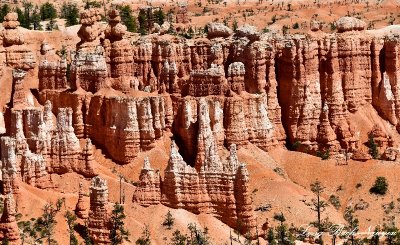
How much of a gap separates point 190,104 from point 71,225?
18730mm

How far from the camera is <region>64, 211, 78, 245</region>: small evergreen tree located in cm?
8556

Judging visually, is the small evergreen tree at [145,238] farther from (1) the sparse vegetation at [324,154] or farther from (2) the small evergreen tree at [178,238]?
(1) the sparse vegetation at [324,154]

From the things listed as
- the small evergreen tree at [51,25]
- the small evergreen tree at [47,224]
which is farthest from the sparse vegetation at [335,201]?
the small evergreen tree at [51,25]

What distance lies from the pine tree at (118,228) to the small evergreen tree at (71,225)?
2.49m

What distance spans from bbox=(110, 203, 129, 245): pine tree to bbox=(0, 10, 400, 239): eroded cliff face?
23.6 inches

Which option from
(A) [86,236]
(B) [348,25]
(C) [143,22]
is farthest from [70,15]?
(A) [86,236]

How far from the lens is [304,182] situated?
103 metres

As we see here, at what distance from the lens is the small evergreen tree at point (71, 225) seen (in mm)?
85562

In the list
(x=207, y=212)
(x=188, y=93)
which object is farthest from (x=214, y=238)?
(x=188, y=93)

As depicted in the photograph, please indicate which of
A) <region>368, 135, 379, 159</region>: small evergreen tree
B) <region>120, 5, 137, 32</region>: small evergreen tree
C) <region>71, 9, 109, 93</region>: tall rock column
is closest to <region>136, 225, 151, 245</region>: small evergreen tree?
<region>71, 9, 109, 93</region>: tall rock column

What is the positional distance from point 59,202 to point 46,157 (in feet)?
24.1

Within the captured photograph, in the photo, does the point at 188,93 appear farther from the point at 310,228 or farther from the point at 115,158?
the point at 310,228

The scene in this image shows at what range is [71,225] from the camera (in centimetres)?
8806

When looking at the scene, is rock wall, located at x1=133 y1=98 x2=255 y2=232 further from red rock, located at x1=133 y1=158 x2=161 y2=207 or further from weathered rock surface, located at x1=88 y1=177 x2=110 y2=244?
weathered rock surface, located at x1=88 y1=177 x2=110 y2=244
